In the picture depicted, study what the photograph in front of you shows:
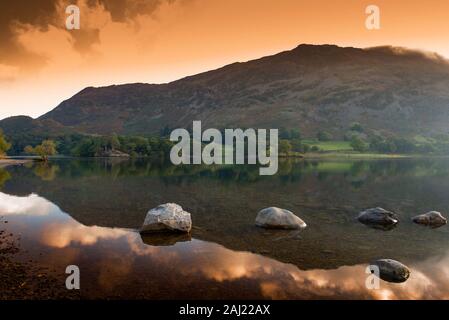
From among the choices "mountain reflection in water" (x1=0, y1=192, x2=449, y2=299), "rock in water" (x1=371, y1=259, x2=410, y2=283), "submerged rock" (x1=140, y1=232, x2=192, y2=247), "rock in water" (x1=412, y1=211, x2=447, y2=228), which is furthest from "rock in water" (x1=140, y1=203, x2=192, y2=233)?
"rock in water" (x1=412, y1=211, x2=447, y2=228)

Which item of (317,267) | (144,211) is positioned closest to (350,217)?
(317,267)

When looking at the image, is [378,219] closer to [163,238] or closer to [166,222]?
[166,222]

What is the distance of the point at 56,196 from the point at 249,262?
3516cm

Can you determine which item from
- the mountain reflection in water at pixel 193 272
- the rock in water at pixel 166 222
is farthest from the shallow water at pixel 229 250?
the rock in water at pixel 166 222

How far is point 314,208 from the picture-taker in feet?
128

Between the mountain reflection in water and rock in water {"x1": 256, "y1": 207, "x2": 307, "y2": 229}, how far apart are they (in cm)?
664

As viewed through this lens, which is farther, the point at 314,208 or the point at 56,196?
the point at 56,196

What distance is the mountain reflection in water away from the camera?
15891mm

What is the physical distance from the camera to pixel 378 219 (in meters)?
30.3

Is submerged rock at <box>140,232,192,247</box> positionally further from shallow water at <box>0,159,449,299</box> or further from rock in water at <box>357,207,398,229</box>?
rock in water at <box>357,207,398,229</box>

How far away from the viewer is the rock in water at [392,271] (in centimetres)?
1748

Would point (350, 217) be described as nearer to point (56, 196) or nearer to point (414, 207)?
point (414, 207)

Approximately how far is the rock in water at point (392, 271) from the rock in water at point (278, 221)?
999cm
